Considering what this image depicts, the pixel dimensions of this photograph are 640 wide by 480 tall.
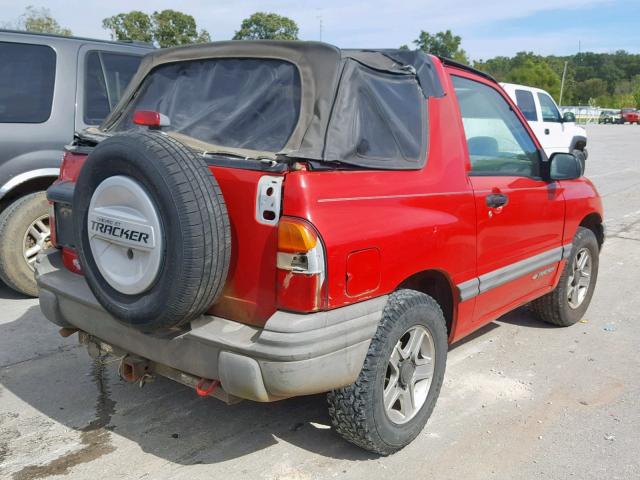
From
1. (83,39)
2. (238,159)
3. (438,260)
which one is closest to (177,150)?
(238,159)

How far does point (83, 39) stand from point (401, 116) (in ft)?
12.2

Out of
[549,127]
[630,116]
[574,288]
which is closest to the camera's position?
[574,288]

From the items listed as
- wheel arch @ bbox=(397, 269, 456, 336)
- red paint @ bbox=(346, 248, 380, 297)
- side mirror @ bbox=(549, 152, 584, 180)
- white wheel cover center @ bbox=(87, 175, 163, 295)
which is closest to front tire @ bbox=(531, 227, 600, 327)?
side mirror @ bbox=(549, 152, 584, 180)

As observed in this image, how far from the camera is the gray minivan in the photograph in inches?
201

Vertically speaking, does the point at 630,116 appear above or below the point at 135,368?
above

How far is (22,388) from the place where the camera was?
12.4ft

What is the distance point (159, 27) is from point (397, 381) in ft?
227

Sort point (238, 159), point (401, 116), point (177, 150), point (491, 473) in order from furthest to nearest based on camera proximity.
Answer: point (401, 116)
point (491, 473)
point (238, 159)
point (177, 150)

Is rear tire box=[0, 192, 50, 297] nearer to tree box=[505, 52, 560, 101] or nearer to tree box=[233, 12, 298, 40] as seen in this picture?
tree box=[505, 52, 560, 101]

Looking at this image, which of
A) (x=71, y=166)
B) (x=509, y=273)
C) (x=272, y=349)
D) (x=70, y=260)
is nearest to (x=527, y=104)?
(x=509, y=273)

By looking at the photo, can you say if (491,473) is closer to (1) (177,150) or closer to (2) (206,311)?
(2) (206,311)

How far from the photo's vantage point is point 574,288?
16.5 ft

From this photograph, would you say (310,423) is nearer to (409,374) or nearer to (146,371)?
(409,374)

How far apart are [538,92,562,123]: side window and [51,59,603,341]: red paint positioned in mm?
11060
